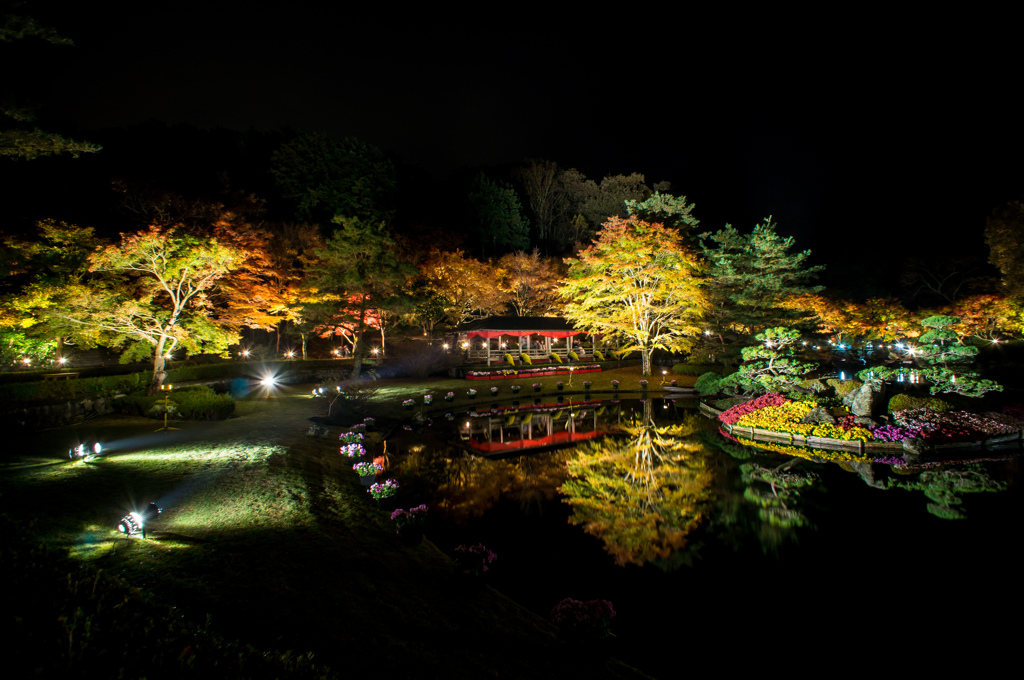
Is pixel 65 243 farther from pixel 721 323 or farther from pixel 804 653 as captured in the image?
pixel 721 323

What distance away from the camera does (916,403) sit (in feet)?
39.2

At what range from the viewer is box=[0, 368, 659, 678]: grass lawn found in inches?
140

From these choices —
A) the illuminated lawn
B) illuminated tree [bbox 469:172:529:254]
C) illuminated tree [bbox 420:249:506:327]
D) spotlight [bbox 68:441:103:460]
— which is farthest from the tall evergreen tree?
spotlight [bbox 68:441:103:460]

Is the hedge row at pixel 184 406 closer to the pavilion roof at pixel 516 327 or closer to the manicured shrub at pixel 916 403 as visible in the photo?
the pavilion roof at pixel 516 327

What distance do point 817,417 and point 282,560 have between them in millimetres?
13304

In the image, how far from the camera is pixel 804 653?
4379mm

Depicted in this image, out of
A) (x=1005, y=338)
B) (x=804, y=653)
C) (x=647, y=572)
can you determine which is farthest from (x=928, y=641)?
(x=1005, y=338)

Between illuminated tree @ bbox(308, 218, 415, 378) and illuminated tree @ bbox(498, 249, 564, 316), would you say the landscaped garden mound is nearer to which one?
illuminated tree @ bbox(308, 218, 415, 378)

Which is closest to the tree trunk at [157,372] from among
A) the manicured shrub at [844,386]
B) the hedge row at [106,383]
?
the hedge row at [106,383]

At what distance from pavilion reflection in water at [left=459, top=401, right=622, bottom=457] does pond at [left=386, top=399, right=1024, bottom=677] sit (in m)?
0.43

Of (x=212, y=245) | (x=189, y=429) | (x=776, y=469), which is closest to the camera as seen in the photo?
(x=776, y=469)

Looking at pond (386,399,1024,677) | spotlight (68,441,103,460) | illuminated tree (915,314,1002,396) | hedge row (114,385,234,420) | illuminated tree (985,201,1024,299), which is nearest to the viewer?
pond (386,399,1024,677)

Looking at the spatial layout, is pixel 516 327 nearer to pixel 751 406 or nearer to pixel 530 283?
pixel 530 283

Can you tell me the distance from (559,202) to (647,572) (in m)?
40.4
